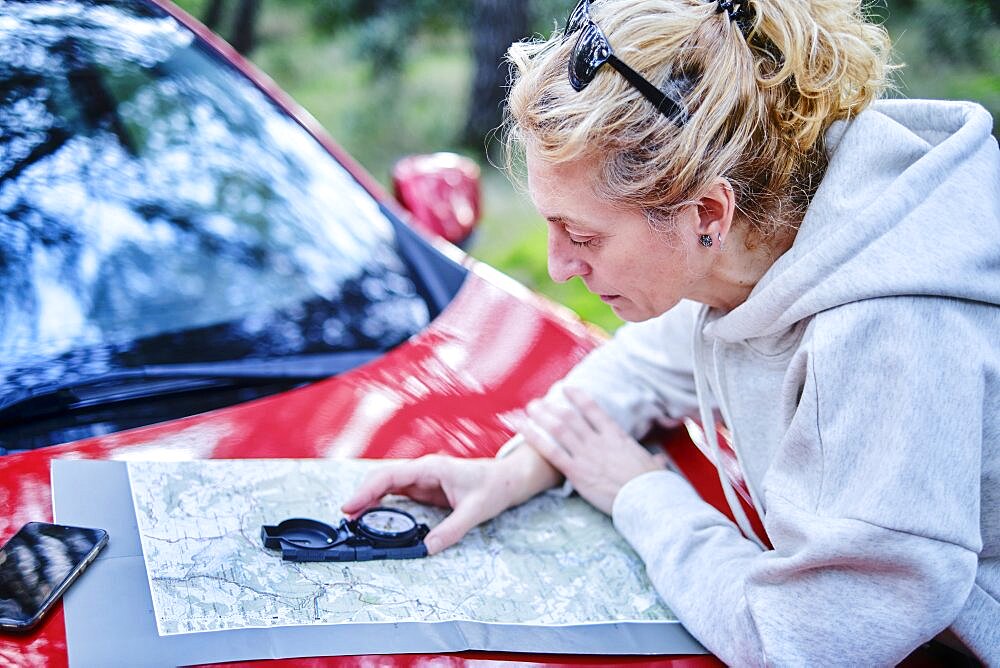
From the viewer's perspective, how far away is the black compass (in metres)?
1.40

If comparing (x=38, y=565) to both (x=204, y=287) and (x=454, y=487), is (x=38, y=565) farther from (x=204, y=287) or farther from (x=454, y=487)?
(x=204, y=287)

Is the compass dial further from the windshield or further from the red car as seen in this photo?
the windshield

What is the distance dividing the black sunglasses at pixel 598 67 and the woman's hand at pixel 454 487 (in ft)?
1.88

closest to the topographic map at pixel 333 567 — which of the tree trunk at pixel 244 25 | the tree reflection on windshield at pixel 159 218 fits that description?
the tree reflection on windshield at pixel 159 218

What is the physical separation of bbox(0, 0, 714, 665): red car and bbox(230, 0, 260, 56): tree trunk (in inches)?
215

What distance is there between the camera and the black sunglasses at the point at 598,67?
136 cm

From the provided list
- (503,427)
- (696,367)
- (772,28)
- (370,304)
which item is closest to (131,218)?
(370,304)

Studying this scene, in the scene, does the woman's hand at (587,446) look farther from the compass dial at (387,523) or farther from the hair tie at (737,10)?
the hair tie at (737,10)

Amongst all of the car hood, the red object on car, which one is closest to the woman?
the car hood

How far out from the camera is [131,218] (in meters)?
1.85

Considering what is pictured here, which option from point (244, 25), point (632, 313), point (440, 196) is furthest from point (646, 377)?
point (244, 25)

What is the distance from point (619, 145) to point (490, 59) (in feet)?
17.8

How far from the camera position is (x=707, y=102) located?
1.35m

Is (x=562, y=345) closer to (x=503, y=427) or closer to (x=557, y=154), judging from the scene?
(x=503, y=427)
